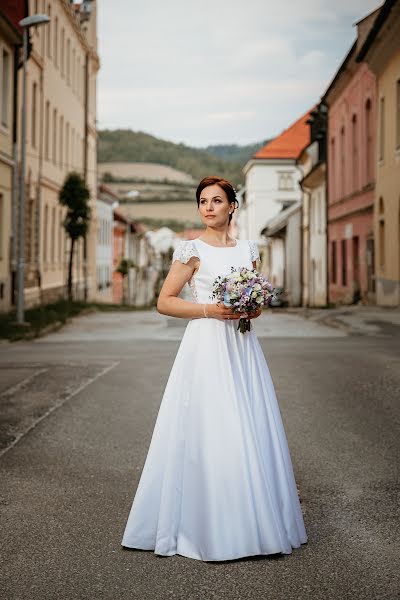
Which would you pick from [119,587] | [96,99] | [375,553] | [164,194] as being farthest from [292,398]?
[164,194]

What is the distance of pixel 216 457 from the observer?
14.4ft

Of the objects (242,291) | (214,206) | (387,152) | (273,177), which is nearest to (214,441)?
(242,291)

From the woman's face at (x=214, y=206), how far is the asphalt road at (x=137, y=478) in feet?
5.49

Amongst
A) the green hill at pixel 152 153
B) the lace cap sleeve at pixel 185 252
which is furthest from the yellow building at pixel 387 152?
the green hill at pixel 152 153

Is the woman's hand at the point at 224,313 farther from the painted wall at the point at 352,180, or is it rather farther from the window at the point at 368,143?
the window at the point at 368,143

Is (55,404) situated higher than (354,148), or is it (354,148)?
(354,148)

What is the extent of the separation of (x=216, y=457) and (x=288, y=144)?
255 feet

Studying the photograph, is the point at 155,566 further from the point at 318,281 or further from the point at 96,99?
the point at 96,99

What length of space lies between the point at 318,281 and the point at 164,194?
99142mm

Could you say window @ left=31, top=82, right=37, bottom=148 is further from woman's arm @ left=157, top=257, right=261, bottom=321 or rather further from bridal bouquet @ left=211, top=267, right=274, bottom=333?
bridal bouquet @ left=211, top=267, right=274, bottom=333

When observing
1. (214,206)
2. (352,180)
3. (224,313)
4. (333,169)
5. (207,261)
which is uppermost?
(333,169)

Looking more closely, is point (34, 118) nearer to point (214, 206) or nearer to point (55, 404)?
point (55, 404)

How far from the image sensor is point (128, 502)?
5.57 metres

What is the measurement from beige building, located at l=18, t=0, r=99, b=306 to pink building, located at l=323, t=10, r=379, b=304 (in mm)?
11456
